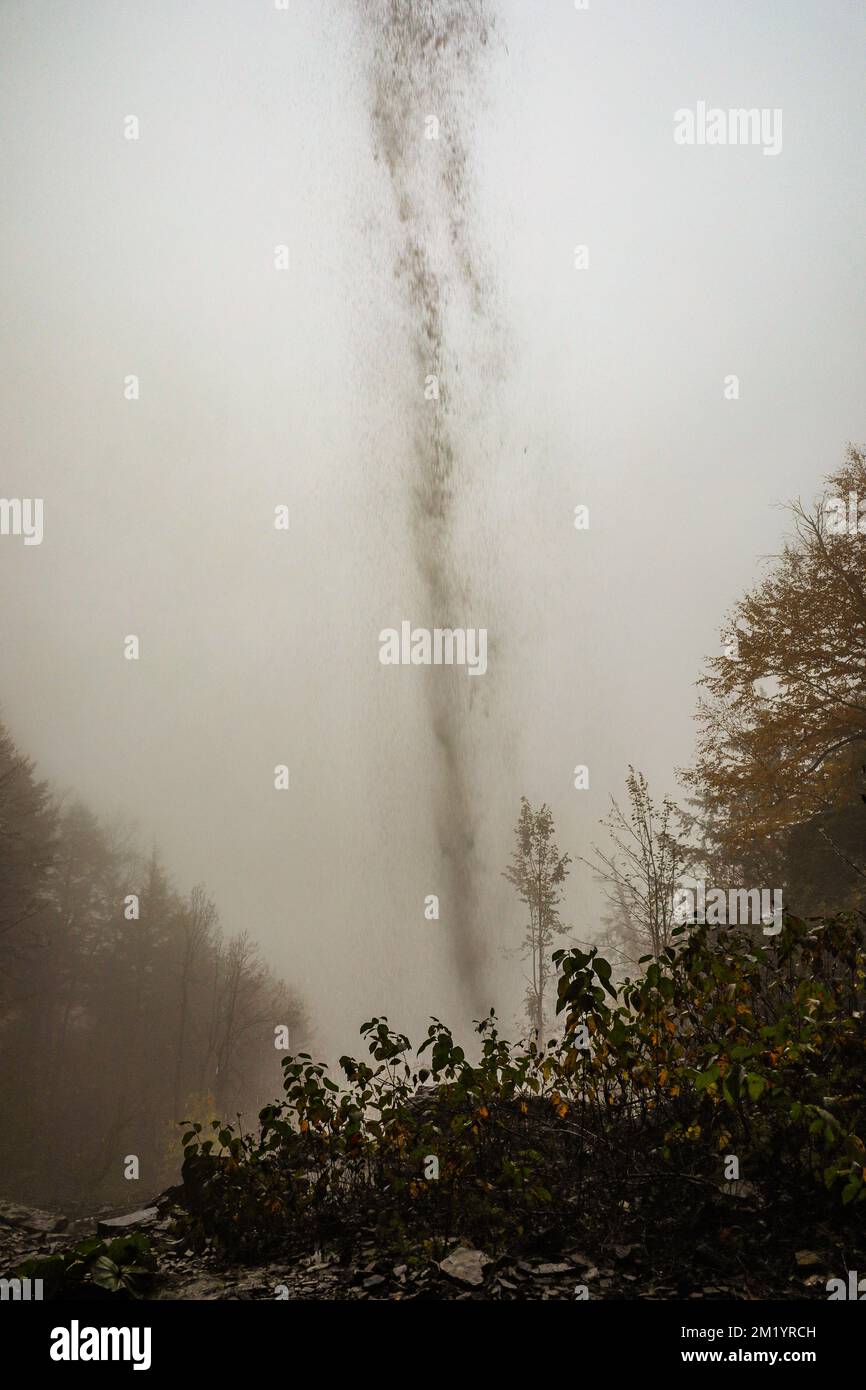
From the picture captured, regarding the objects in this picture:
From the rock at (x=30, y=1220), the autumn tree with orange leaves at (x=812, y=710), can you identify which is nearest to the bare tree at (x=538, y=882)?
the autumn tree with orange leaves at (x=812, y=710)

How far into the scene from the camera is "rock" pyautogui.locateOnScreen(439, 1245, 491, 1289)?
3875 mm

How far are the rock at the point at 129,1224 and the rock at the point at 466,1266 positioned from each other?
12.5 ft

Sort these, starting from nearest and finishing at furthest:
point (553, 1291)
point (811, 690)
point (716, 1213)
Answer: point (553, 1291) < point (716, 1213) < point (811, 690)

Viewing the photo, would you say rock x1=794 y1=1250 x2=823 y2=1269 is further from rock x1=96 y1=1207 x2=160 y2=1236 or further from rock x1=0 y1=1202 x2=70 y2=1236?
rock x1=0 y1=1202 x2=70 y2=1236

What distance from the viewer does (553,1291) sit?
371cm

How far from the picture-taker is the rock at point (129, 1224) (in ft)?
21.7

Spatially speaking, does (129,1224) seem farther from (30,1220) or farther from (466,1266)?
(30,1220)

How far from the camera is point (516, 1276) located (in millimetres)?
3863

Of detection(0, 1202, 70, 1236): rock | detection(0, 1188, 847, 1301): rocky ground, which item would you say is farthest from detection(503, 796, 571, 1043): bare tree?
detection(0, 1188, 847, 1301): rocky ground

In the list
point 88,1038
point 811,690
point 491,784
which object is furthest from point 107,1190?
point 811,690

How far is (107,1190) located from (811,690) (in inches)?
1159

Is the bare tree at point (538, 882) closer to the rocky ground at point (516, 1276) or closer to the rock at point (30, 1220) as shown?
the rock at point (30, 1220)

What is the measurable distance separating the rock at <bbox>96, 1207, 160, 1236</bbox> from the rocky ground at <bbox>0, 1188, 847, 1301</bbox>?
5.97 feet

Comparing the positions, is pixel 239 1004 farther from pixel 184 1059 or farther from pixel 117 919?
pixel 117 919
